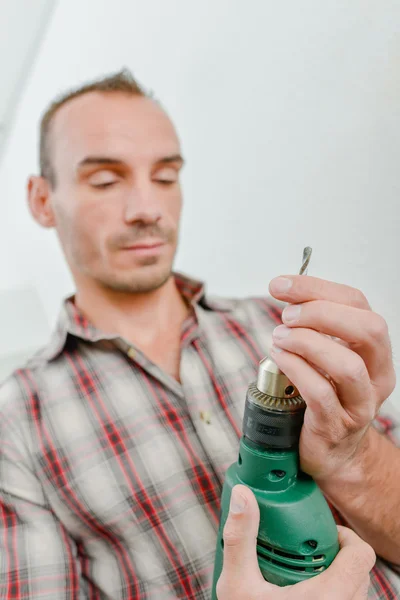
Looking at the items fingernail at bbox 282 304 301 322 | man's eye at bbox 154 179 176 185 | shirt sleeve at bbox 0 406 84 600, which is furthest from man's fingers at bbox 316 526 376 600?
man's eye at bbox 154 179 176 185

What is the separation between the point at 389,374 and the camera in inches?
16.6

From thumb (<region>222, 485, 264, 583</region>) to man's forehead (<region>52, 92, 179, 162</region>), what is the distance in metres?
0.60

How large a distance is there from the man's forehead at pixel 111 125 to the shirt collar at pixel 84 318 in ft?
0.85

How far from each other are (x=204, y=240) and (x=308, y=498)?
63cm

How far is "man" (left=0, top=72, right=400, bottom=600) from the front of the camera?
38 centimetres

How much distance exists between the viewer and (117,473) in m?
0.65

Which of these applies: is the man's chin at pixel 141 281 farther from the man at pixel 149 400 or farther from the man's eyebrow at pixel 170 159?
the man's eyebrow at pixel 170 159

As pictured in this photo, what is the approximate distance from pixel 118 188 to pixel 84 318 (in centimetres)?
23

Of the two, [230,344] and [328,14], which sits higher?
[328,14]

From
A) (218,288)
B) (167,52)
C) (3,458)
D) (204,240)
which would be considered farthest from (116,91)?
(3,458)

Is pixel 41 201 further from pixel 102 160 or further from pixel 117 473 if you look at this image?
pixel 117 473

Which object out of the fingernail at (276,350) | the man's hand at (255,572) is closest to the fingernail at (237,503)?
the man's hand at (255,572)

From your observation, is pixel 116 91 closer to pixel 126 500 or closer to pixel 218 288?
pixel 218 288

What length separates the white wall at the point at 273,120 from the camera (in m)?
0.53
